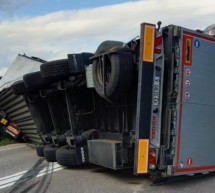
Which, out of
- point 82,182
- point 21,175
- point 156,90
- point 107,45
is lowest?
point 21,175

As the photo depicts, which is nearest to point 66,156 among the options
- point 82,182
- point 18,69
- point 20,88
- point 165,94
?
point 82,182

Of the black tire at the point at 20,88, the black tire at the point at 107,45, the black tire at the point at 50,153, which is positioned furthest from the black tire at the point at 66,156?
the black tire at the point at 107,45

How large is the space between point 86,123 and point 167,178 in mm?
1979

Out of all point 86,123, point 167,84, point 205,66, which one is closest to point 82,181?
point 86,123

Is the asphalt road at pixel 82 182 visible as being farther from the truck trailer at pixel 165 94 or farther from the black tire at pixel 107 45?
the black tire at pixel 107 45

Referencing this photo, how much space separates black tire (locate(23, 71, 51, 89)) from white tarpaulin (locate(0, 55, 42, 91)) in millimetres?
1749

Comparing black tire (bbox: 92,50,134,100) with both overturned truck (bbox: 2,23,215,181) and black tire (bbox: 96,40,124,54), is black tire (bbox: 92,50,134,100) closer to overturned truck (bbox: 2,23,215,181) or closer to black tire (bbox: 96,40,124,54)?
overturned truck (bbox: 2,23,215,181)

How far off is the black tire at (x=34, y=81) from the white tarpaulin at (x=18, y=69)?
1.75m

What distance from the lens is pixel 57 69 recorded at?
674 centimetres

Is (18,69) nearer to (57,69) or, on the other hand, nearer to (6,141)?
(6,141)

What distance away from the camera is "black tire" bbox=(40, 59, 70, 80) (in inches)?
265

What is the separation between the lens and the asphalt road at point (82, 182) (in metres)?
5.71

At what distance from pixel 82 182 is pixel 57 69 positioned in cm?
187

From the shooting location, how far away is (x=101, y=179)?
6.37m
